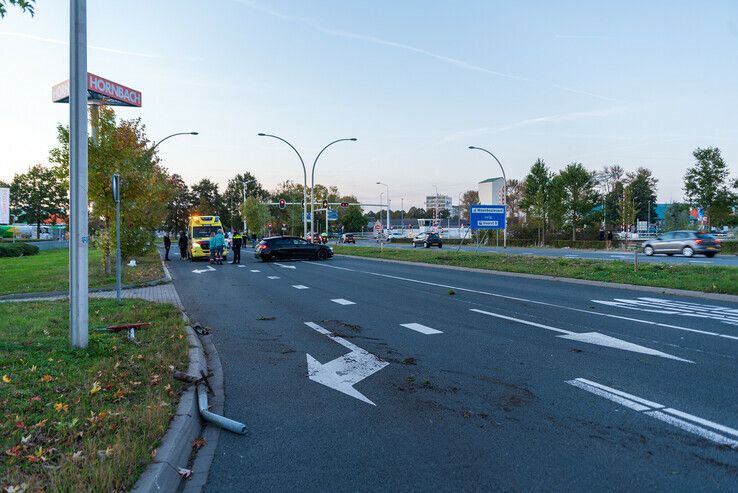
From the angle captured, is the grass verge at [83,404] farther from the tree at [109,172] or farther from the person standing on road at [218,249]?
the person standing on road at [218,249]

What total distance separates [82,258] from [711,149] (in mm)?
60159

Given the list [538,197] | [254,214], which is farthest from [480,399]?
[254,214]

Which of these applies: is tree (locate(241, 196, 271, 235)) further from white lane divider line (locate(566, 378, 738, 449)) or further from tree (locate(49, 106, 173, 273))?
white lane divider line (locate(566, 378, 738, 449))

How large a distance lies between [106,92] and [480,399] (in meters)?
37.0

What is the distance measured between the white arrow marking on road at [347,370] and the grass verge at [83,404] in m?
1.58

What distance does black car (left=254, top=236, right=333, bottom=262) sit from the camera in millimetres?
30547

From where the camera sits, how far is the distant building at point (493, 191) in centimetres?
3678

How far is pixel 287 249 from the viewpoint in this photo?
31.0m

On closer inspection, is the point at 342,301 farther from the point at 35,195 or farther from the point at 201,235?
the point at 35,195

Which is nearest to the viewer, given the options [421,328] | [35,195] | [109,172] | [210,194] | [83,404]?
[83,404]

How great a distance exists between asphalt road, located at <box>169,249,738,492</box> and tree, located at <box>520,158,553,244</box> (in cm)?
4525

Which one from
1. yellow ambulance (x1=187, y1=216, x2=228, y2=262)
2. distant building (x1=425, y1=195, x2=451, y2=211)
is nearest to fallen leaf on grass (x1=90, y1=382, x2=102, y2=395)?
yellow ambulance (x1=187, y1=216, x2=228, y2=262)

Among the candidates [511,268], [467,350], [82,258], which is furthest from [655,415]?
[511,268]

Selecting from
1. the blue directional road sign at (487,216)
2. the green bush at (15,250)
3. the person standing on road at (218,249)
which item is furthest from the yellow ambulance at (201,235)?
the blue directional road sign at (487,216)
